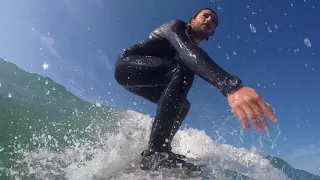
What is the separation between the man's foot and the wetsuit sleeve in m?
0.94

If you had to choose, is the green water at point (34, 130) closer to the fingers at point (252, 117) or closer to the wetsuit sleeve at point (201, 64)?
the wetsuit sleeve at point (201, 64)

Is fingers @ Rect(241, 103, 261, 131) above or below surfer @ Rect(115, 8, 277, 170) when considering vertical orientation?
below

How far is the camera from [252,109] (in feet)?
5.36

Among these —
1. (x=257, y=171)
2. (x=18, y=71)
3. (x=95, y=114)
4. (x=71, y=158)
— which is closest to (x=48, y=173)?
(x=71, y=158)

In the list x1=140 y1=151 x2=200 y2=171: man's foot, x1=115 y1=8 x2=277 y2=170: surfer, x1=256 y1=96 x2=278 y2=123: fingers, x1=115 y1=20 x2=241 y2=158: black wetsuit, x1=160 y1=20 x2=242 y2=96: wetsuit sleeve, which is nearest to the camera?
x1=256 y1=96 x2=278 y2=123: fingers

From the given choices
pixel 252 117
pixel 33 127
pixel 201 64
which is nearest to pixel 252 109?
pixel 252 117

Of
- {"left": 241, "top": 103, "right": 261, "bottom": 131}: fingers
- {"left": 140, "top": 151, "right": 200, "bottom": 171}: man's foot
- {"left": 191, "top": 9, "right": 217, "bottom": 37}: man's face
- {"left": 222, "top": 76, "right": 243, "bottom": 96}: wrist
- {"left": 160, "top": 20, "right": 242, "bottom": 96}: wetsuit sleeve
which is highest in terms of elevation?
{"left": 191, "top": 9, "right": 217, "bottom": 37}: man's face

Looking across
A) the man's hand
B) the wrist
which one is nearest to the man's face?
the wrist

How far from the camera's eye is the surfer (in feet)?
5.70

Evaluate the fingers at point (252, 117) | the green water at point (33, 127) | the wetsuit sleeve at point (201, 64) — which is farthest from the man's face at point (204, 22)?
the green water at point (33, 127)

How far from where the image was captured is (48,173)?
3580 millimetres

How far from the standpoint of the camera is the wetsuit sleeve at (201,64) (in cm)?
199

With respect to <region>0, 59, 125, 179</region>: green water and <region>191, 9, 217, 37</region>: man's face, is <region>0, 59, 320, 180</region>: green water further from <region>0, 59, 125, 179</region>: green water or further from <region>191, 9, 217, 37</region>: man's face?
<region>191, 9, 217, 37</region>: man's face

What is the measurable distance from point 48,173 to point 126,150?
1098 millimetres
